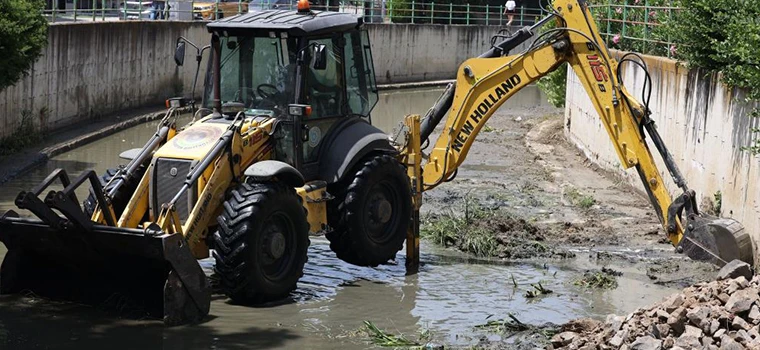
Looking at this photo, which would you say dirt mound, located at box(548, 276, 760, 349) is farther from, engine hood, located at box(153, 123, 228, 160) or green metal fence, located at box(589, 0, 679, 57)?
green metal fence, located at box(589, 0, 679, 57)

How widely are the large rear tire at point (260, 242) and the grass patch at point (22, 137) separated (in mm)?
10664

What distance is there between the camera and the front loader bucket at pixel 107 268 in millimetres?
11203

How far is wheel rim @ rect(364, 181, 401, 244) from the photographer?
45.5 feet

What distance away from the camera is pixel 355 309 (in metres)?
12.5

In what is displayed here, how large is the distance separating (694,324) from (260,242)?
423 centimetres

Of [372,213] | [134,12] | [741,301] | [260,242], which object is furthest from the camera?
[134,12]

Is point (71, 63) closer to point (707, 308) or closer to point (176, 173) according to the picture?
point (176, 173)

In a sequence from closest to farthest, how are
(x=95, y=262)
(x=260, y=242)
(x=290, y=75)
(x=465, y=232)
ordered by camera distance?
1. (x=95, y=262)
2. (x=260, y=242)
3. (x=290, y=75)
4. (x=465, y=232)

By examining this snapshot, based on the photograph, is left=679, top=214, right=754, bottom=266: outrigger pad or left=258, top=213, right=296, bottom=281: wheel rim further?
left=679, top=214, right=754, bottom=266: outrigger pad

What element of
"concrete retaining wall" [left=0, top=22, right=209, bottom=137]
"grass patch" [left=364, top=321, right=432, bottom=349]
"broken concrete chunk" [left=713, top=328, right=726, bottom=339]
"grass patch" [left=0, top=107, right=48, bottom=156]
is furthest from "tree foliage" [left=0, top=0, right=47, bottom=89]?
"broken concrete chunk" [left=713, top=328, right=726, bottom=339]

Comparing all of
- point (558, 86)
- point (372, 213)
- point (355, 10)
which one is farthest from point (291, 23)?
point (355, 10)

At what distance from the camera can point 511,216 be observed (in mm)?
17609

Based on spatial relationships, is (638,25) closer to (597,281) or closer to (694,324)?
(597,281)

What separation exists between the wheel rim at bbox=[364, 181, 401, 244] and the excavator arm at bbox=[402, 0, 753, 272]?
0.34m
